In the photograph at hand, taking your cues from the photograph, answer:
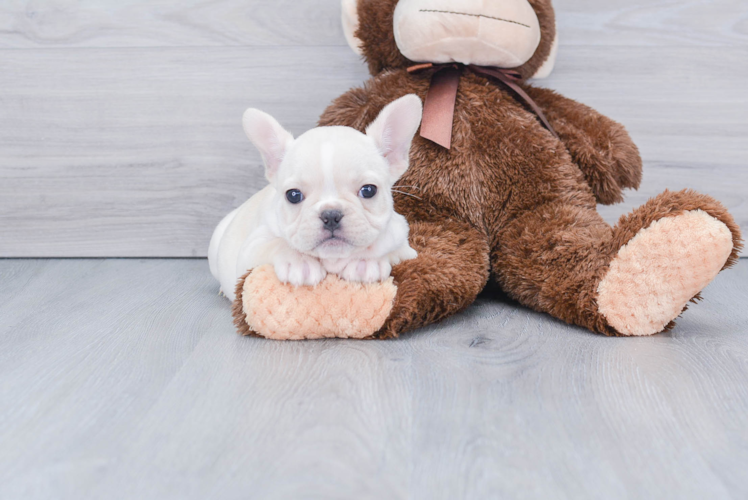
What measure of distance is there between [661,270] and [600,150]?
357 mm

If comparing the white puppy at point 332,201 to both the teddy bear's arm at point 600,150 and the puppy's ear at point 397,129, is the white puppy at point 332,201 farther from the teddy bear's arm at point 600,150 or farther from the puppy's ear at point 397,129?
the teddy bear's arm at point 600,150

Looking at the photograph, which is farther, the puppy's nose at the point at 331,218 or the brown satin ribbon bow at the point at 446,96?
the brown satin ribbon bow at the point at 446,96

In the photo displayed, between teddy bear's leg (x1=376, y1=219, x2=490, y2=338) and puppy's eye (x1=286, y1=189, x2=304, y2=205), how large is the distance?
0.67ft

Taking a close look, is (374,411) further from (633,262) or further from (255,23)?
(255,23)

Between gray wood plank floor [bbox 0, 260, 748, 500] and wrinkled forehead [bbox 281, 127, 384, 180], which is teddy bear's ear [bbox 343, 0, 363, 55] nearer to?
wrinkled forehead [bbox 281, 127, 384, 180]

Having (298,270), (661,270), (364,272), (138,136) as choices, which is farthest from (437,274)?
(138,136)

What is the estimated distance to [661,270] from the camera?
3.27ft

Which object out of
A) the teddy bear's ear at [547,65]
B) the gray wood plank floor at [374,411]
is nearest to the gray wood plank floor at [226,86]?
the teddy bear's ear at [547,65]

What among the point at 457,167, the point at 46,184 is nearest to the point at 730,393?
the point at 457,167

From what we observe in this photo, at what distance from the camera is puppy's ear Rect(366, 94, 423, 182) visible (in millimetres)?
1022

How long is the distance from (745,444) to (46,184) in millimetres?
1631

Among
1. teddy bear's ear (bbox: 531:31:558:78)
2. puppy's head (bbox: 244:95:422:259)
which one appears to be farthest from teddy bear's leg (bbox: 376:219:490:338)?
teddy bear's ear (bbox: 531:31:558:78)

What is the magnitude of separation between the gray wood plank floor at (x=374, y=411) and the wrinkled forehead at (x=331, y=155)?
0.90 ft

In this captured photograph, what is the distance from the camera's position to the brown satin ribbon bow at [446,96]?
4.06ft
